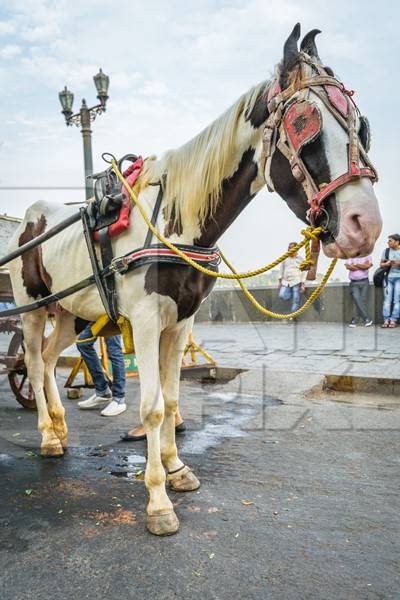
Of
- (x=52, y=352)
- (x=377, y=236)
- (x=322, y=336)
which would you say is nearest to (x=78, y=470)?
(x=52, y=352)

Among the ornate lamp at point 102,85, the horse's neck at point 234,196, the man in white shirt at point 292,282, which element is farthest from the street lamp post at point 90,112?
the horse's neck at point 234,196

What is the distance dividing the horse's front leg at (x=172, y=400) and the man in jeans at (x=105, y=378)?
1.84 metres

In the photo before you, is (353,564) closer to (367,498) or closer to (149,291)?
(367,498)

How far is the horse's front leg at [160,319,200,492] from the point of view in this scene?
3.03m

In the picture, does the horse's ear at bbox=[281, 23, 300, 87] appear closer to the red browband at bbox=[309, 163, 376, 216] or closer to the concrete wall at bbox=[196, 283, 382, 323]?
the red browband at bbox=[309, 163, 376, 216]

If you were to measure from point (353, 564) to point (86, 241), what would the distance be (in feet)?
7.28

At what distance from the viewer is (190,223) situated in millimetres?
2668

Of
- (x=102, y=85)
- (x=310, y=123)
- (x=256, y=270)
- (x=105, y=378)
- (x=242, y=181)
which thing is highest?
(x=102, y=85)

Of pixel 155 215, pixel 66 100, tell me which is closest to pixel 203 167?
pixel 155 215

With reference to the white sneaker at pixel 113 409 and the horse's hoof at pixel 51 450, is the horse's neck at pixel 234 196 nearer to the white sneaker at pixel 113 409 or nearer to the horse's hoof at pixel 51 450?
the horse's hoof at pixel 51 450

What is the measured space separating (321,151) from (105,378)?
Answer: 396 centimetres

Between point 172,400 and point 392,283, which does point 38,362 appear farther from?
point 392,283

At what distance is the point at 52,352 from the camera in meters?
→ 4.20

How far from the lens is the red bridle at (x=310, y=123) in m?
2.06
